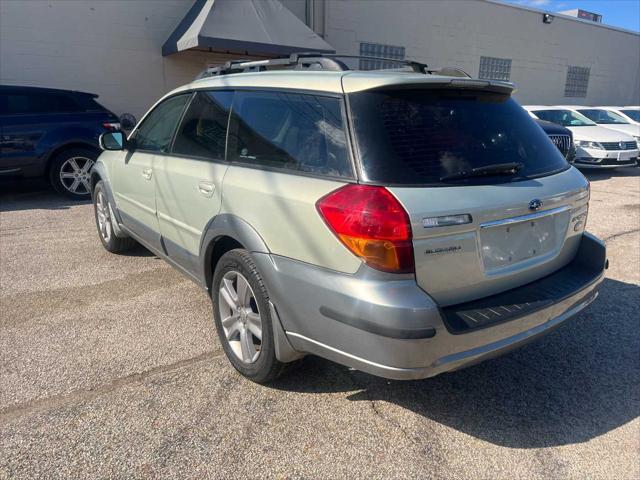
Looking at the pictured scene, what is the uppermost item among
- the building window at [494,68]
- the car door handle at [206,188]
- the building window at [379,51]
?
the building window at [379,51]

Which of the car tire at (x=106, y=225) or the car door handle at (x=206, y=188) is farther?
the car tire at (x=106, y=225)

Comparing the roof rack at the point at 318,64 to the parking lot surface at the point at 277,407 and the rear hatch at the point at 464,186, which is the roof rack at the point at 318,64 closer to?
the rear hatch at the point at 464,186

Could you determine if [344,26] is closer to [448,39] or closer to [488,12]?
[448,39]

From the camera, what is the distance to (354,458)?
2271 mm

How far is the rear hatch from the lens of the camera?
6.98 ft

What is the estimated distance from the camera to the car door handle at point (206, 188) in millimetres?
2934

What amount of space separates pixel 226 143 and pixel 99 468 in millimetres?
1858

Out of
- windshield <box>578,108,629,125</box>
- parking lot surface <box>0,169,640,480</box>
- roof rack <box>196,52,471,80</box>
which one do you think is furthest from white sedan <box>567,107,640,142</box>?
roof rack <box>196,52,471,80</box>

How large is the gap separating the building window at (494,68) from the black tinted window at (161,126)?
15764mm

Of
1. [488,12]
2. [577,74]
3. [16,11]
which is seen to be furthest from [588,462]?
[577,74]

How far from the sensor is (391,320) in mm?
2031

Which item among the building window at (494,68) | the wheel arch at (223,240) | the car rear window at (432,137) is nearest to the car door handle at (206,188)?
the wheel arch at (223,240)

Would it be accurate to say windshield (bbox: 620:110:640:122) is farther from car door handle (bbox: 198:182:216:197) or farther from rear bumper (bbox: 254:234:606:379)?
car door handle (bbox: 198:182:216:197)

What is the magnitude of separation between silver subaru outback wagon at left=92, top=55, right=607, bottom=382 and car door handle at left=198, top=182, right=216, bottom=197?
0.01m
